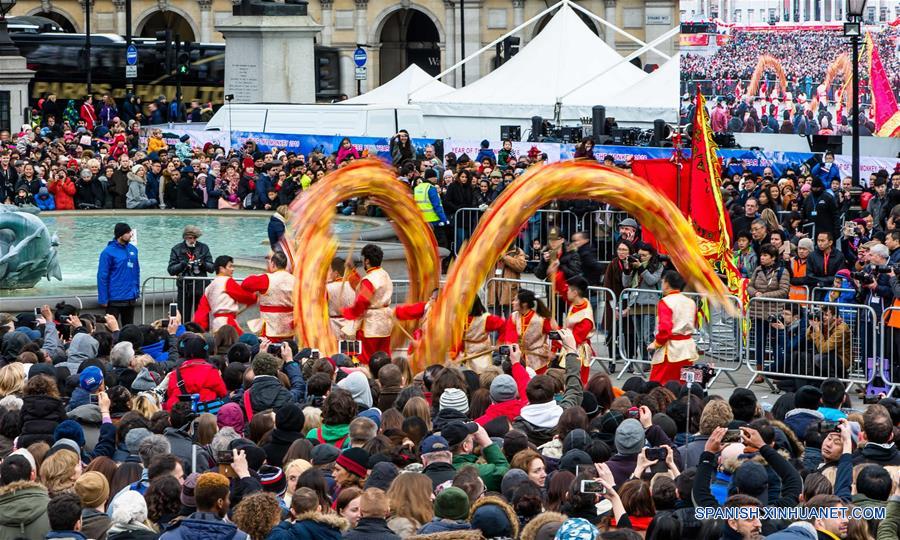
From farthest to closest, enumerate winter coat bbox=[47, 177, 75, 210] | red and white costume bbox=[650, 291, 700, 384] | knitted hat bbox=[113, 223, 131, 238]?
winter coat bbox=[47, 177, 75, 210]
knitted hat bbox=[113, 223, 131, 238]
red and white costume bbox=[650, 291, 700, 384]

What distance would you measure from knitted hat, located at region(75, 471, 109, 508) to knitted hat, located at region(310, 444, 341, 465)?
4.87 ft

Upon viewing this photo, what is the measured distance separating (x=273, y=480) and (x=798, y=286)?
9160 millimetres

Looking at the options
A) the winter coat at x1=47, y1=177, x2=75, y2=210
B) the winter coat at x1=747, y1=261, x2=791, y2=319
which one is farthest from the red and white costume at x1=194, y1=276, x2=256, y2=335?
the winter coat at x1=47, y1=177, x2=75, y2=210

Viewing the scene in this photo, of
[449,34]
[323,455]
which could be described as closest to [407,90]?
[323,455]

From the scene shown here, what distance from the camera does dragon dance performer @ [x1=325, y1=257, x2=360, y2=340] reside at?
1755 centimetres

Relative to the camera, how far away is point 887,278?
1698 cm

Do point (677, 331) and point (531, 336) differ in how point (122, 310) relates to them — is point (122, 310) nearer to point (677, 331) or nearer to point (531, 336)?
point (531, 336)

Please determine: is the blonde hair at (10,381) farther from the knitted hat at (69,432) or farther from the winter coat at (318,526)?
the winter coat at (318,526)

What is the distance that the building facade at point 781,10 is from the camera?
3064cm

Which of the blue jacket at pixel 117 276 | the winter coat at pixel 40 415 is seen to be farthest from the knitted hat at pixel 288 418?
the blue jacket at pixel 117 276

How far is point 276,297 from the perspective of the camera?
57.1ft

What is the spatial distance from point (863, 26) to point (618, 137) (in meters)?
6.03

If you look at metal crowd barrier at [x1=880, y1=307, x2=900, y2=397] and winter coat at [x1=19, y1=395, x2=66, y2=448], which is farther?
metal crowd barrier at [x1=880, y1=307, x2=900, y2=397]

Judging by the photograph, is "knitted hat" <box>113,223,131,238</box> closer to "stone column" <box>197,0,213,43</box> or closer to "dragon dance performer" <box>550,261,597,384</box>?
"dragon dance performer" <box>550,261,597,384</box>
